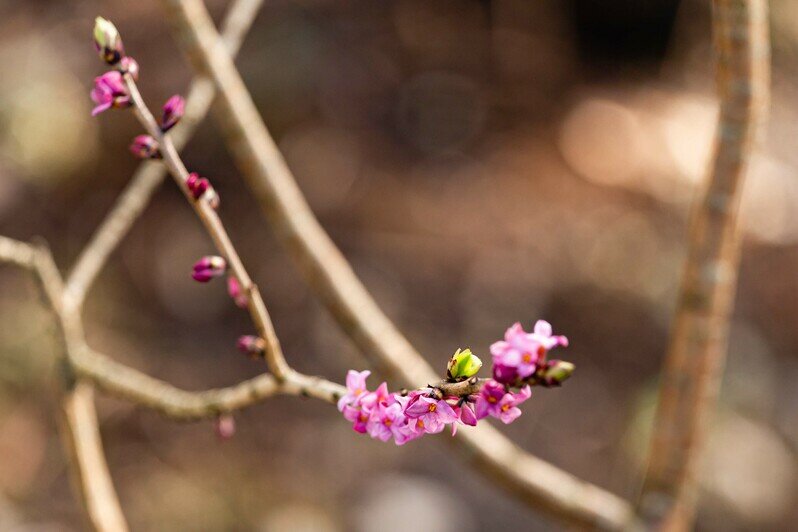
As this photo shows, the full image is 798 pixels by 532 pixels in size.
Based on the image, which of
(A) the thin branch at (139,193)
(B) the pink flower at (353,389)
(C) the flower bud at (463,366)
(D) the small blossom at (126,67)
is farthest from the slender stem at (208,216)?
(A) the thin branch at (139,193)

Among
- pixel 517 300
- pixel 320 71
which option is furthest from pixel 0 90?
pixel 517 300

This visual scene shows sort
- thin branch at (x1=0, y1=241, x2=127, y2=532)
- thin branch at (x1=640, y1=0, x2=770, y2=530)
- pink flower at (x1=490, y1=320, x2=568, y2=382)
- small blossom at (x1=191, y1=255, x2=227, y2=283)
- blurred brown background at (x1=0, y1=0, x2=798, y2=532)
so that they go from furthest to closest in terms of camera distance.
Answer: blurred brown background at (x1=0, y1=0, x2=798, y2=532) < thin branch at (x1=0, y1=241, x2=127, y2=532) < thin branch at (x1=640, y1=0, x2=770, y2=530) < small blossom at (x1=191, y1=255, x2=227, y2=283) < pink flower at (x1=490, y1=320, x2=568, y2=382)

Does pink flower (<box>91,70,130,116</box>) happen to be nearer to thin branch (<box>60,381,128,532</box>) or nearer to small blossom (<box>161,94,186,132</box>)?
small blossom (<box>161,94,186,132</box>)

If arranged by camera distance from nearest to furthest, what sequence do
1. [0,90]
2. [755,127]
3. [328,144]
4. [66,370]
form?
[755,127]
[66,370]
[0,90]
[328,144]

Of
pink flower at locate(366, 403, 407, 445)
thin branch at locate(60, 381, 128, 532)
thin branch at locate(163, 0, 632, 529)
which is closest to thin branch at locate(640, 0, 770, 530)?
thin branch at locate(163, 0, 632, 529)

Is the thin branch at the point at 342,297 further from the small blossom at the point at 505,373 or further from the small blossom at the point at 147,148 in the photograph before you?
the small blossom at the point at 505,373

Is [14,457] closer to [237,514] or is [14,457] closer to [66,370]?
[237,514]

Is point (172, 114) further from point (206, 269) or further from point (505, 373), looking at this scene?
point (505, 373)
